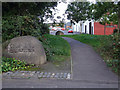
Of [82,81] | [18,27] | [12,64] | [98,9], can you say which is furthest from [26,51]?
[98,9]

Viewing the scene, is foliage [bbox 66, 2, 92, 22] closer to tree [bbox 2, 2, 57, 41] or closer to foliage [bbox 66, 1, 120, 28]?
foliage [bbox 66, 1, 120, 28]

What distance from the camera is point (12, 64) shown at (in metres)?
7.47

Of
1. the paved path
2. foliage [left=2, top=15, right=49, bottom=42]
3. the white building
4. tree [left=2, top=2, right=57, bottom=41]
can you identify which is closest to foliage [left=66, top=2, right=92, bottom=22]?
tree [left=2, top=2, right=57, bottom=41]

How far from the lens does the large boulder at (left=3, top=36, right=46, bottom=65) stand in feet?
25.7

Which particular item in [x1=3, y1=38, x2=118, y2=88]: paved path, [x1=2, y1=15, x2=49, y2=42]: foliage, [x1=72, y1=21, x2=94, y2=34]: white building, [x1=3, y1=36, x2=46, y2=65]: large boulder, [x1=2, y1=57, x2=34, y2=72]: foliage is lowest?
[x1=3, y1=38, x2=118, y2=88]: paved path

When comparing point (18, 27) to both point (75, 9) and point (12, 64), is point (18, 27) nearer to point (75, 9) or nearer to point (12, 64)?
point (12, 64)

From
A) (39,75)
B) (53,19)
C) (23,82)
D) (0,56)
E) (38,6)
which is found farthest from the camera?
(53,19)

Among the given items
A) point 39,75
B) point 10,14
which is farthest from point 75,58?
point 10,14

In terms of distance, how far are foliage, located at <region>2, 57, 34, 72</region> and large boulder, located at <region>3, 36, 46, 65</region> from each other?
209 mm

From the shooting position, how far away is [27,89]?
5.37 m

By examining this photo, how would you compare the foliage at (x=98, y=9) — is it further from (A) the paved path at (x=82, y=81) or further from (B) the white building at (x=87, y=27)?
(B) the white building at (x=87, y=27)

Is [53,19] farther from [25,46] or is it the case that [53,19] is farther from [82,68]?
[82,68]

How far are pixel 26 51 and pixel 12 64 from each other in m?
0.88

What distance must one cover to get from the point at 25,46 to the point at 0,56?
4.01 feet
